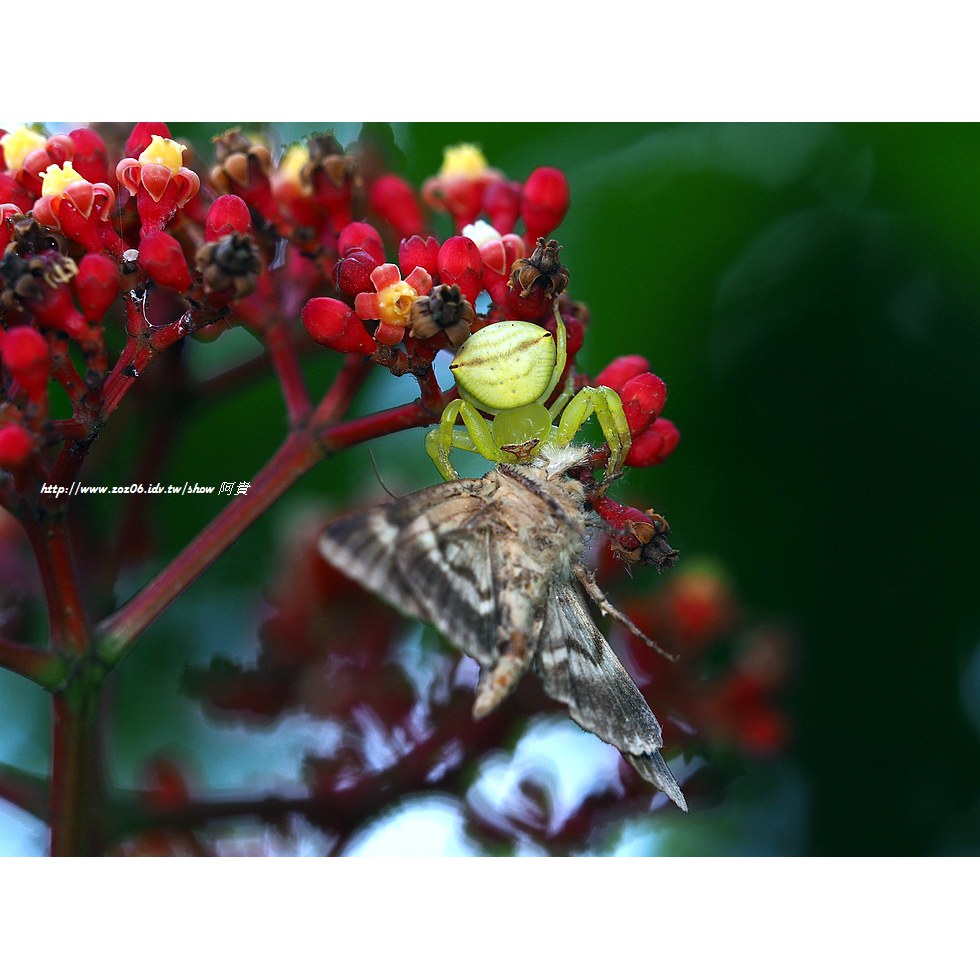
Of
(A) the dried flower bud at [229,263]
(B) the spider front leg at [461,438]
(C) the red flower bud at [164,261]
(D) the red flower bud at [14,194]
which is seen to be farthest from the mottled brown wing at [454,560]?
(D) the red flower bud at [14,194]

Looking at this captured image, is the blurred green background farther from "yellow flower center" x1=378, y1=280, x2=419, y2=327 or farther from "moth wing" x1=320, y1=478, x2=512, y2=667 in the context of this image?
"moth wing" x1=320, y1=478, x2=512, y2=667

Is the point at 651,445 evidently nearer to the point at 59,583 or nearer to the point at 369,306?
the point at 369,306

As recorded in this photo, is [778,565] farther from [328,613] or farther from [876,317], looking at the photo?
[328,613]

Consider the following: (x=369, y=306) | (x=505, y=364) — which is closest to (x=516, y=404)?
(x=505, y=364)

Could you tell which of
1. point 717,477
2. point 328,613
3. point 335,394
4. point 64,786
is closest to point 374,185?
point 335,394

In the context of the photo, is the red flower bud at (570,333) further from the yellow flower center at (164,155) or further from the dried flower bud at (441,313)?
the yellow flower center at (164,155)

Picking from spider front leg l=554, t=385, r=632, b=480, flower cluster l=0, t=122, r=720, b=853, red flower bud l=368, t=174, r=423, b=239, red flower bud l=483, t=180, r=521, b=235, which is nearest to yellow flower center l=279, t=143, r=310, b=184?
flower cluster l=0, t=122, r=720, b=853
